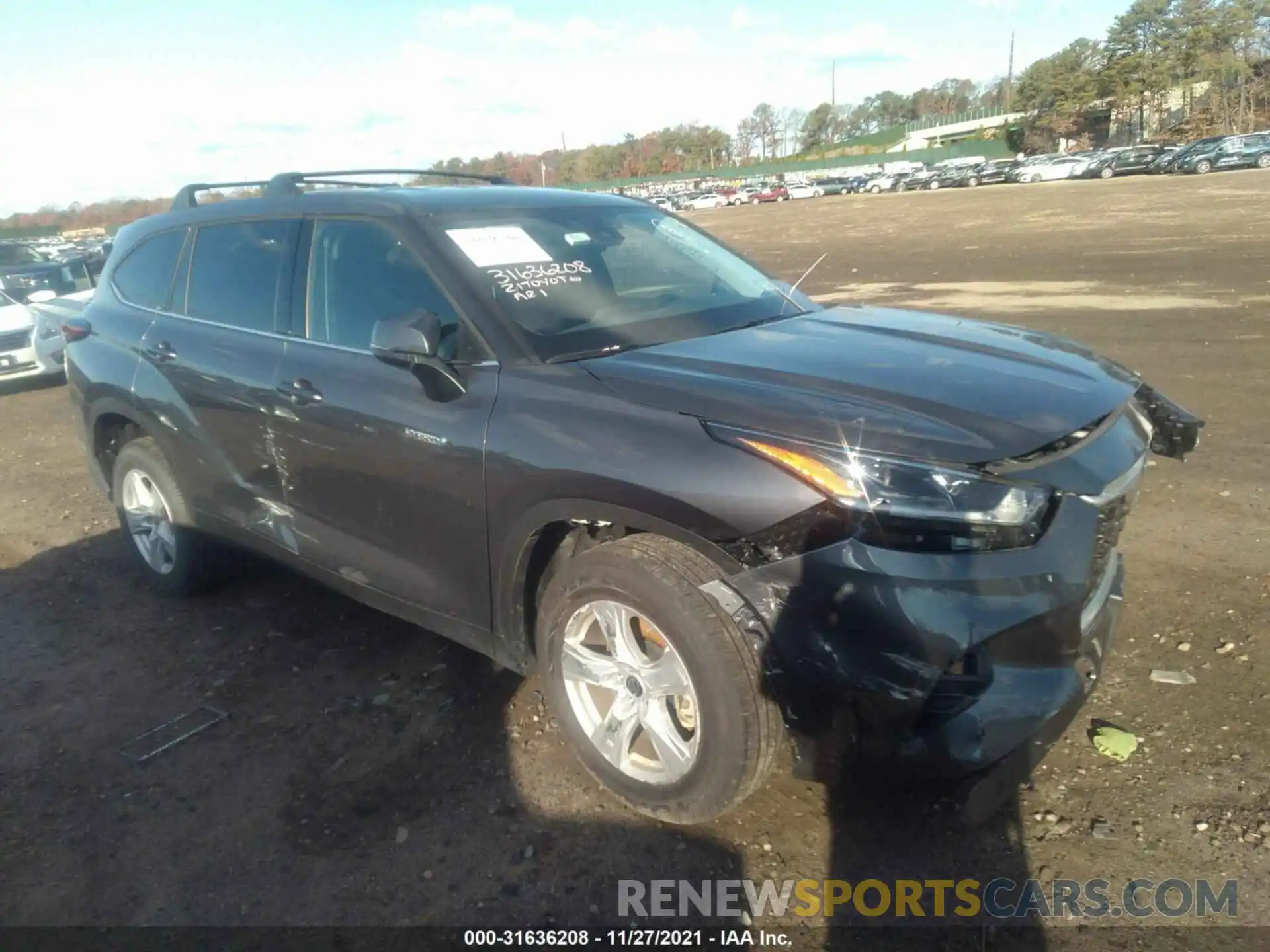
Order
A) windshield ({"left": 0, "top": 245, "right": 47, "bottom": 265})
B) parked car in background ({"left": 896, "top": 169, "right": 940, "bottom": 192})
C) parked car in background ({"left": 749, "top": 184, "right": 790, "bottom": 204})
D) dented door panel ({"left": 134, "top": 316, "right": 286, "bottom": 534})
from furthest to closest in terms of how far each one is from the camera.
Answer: parked car in background ({"left": 749, "top": 184, "right": 790, "bottom": 204})
parked car in background ({"left": 896, "top": 169, "right": 940, "bottom": 192})
windshield ({"left": 0, "top": 245, "right": 47, "bottom": 265})
dented door panel ({"left": 134, "top": 316, "right": 286, "bottom": 534})

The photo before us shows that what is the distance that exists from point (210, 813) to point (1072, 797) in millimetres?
2749

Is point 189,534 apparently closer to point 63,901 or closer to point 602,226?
point 63,901

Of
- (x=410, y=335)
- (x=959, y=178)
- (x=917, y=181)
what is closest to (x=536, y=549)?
(x=410, y=335)

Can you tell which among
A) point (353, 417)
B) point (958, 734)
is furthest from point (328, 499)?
point (958, 734)

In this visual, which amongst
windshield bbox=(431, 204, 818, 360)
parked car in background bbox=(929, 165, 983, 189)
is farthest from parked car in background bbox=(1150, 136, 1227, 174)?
windshield bbox=(431, 204, 818, 360)

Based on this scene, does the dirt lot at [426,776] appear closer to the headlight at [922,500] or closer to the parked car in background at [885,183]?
the headlight at [922,500]

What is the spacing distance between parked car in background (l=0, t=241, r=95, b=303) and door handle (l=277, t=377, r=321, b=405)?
11.3m

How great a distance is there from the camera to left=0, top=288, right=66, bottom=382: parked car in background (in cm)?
1178

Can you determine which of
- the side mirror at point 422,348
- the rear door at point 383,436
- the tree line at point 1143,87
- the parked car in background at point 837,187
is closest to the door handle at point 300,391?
the rear door at point 383,436

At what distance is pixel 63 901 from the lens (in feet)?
9.23

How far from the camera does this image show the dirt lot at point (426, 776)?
272 centimetres

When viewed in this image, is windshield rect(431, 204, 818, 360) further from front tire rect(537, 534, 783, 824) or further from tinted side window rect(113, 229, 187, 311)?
tinted side window rect(113, 229, 187, 311)

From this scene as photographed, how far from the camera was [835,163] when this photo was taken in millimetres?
82125

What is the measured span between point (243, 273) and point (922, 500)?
10.3ft
